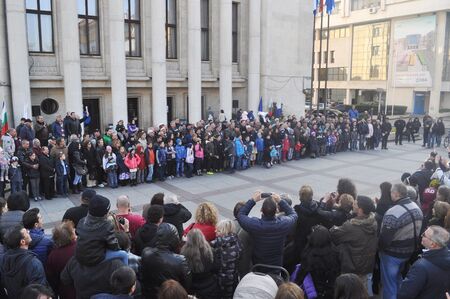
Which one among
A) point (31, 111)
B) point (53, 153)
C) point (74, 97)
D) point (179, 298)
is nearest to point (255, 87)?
point (74, 97)

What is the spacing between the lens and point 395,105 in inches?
1948

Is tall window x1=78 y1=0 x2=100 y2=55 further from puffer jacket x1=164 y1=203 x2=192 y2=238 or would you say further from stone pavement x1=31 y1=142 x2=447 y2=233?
puffer jacket x1=164 y1=203 x2=192 y2=238

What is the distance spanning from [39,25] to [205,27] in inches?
337

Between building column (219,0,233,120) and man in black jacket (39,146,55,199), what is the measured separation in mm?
11860

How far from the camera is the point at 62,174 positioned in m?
11.7

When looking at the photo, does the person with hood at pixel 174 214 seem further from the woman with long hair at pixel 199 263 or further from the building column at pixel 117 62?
the building column at pixel 117 62

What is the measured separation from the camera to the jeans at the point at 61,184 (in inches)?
464

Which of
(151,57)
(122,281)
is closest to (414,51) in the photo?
(151,57)

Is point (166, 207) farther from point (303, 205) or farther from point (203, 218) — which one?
point (303, 205)

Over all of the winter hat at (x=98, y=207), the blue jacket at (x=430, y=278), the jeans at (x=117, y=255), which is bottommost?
the blue jacket at (x=430, y=278)

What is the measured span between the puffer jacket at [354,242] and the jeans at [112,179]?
906 cm

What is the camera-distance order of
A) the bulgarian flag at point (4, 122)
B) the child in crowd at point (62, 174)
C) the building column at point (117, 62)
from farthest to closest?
the building column at point (117, 62)
the bulgarian flag at point (4, 122)
the child in crowd at point (62, 174)

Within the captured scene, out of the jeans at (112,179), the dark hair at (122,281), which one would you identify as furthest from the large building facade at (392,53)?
the dark hair at (122,281)

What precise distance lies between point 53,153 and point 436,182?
1000cm
